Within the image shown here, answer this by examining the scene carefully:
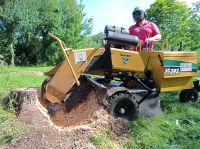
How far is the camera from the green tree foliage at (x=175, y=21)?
42.1m

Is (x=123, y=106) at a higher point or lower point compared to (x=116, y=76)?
lower

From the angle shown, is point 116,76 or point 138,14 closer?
point 116,76

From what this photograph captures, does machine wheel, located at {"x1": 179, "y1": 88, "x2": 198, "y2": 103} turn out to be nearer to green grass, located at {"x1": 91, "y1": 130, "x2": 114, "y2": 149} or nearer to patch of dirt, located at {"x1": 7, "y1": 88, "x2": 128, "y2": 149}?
patch of dirt, located at {"x1": 7, "y1": 88, "x2": 128, "y2": 149}

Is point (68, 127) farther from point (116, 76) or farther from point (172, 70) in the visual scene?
point (172, 70)

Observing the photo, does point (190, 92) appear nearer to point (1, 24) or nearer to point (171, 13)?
point (1, 24)

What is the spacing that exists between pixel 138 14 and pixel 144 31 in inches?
14.0

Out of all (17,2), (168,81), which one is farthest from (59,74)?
(17,2)

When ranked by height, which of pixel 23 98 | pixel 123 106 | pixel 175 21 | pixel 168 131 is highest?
pixel 23 98

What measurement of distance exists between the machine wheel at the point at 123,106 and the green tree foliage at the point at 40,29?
28.5m

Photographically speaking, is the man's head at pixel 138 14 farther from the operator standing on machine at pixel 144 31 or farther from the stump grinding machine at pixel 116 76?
the stump grinding machine at pixel 116 76

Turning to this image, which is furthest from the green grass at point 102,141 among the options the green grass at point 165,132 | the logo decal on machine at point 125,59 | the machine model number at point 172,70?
the machine model number at point 172,70

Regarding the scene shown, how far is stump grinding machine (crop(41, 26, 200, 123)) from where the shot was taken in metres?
6.81

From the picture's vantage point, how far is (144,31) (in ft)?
26.8

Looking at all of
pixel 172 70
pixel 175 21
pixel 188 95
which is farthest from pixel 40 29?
pixel 172 70
